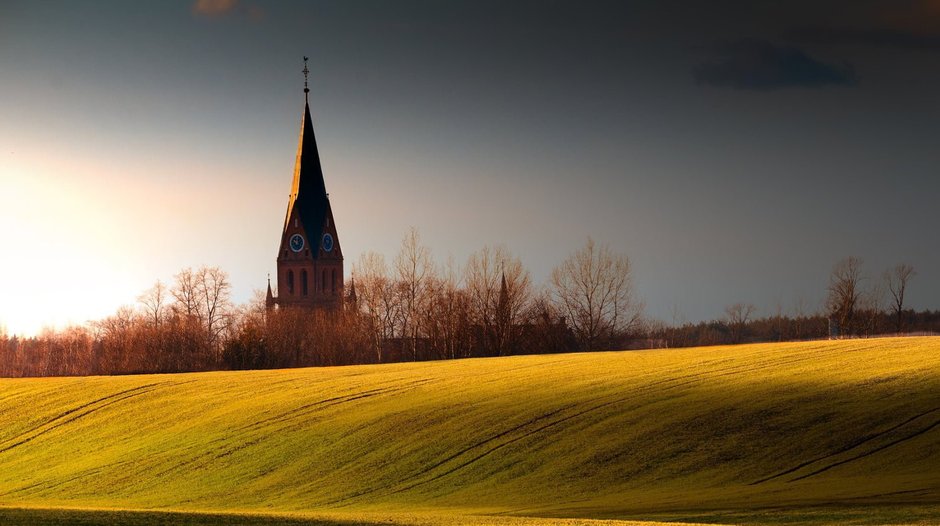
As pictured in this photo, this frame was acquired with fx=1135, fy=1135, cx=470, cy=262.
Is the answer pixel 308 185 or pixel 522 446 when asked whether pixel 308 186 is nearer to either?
pixel 308 185

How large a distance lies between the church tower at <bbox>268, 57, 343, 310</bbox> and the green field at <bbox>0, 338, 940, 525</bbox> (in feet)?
357

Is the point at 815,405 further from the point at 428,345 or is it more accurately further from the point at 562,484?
the point at 428,345

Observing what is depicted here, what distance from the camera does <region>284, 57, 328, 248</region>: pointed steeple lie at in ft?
555

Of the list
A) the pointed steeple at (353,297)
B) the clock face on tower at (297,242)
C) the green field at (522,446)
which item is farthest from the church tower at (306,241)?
the green field at (522,446)

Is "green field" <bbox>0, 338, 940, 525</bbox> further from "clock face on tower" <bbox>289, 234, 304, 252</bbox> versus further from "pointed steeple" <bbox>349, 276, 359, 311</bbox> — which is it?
"clock face on tower" <bbox>289, 234, 304, 252</bbox>

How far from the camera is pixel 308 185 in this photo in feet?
557

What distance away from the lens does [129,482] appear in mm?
44688

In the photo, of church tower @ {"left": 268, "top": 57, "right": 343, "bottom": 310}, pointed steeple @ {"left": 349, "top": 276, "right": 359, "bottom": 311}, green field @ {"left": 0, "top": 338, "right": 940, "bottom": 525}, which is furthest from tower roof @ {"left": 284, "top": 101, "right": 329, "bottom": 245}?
green field @ {"left": 0, "top": 338, "right": 940, "bottom": 525}

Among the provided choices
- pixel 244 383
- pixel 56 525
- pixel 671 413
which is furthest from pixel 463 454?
pixel 244 383

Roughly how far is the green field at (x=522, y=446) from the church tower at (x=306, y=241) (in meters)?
109

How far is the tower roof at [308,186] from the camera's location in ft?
555

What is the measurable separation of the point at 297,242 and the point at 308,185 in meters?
8.86

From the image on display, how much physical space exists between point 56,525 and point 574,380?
109 feet

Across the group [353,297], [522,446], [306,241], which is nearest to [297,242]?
[306,241]
